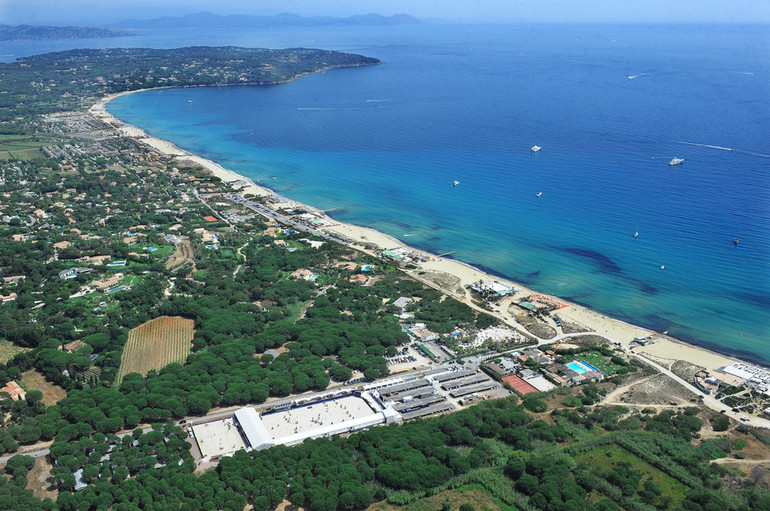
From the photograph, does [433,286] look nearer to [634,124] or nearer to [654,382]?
[654,382]

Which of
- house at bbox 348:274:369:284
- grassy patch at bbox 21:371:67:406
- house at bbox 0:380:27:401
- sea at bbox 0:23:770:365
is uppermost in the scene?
sea at bbox 0:23:770:365

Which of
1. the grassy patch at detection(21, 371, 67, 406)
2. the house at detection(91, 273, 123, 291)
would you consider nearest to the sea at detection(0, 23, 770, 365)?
the house at detection(91, 273, 123, 291)

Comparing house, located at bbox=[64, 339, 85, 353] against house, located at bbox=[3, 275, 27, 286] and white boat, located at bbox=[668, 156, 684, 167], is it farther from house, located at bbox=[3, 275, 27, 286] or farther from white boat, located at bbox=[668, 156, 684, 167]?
white boat, located at bbox=[668, 156, 684, 167]

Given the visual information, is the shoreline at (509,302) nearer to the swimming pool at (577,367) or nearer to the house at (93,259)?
the swimming pool at (577,367)

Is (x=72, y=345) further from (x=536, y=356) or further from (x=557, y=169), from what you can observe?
(x=557, y=169)

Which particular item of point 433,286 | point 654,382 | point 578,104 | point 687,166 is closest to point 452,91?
point 578,104
